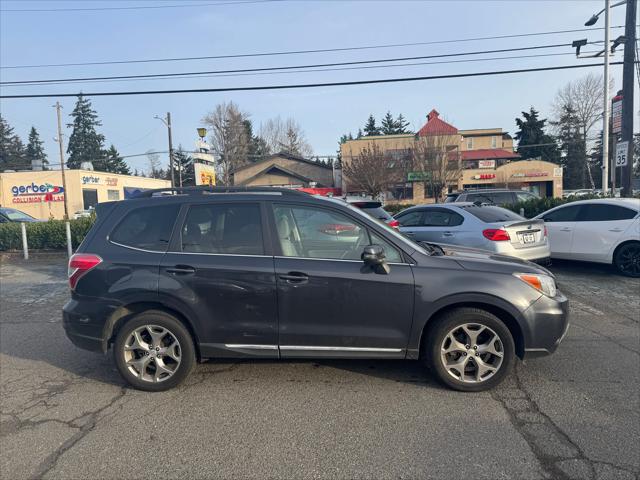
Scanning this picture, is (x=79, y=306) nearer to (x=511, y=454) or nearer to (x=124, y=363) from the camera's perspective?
(x=124, y=363)

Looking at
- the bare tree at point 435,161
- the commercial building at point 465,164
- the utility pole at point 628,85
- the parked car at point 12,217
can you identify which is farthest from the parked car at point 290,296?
the commercial building at point 465,164

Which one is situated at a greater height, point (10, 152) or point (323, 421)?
point (10, 152)

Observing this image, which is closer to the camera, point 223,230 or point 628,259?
point 223,230

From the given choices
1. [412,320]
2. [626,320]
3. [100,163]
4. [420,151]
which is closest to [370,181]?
[420,151]

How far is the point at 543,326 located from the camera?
378 centimetres

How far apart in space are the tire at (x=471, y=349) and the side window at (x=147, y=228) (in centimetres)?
262

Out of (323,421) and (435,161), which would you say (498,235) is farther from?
(435,161)

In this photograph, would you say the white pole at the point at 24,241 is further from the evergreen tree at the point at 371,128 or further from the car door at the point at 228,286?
the evergreen tree at the point at 371,128

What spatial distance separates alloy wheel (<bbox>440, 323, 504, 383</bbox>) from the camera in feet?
12.4

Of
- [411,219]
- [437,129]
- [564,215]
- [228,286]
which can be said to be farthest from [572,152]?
[228,286]

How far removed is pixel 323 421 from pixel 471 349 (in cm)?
144

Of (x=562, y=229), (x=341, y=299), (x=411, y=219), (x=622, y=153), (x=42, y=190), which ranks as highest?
(x=42, y=190)

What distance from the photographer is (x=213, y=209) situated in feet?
13.4

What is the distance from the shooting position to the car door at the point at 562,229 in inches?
353
